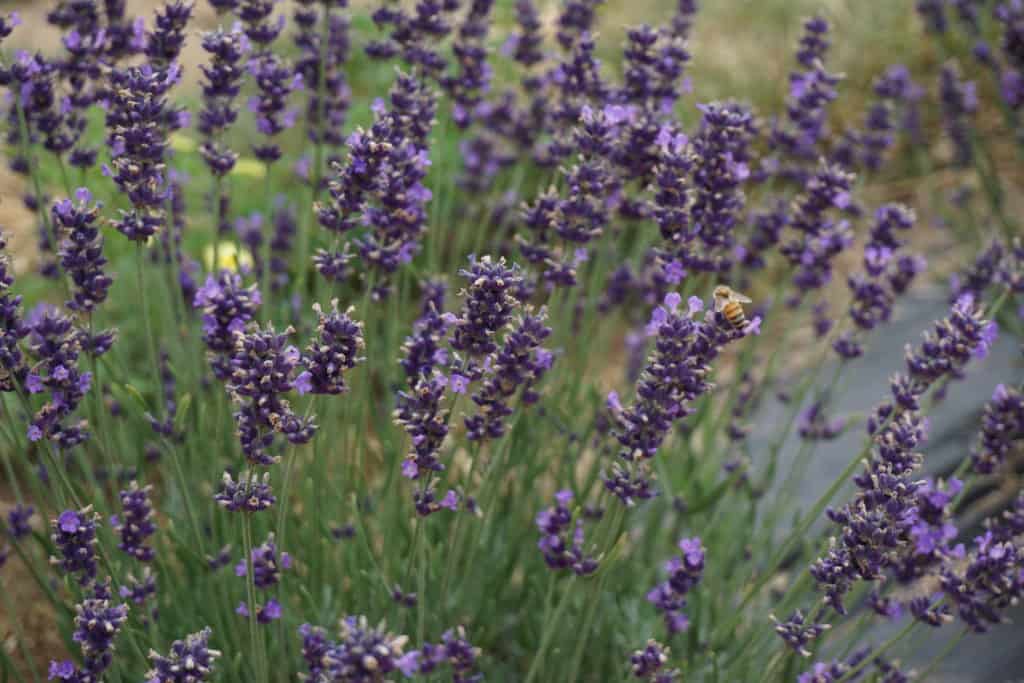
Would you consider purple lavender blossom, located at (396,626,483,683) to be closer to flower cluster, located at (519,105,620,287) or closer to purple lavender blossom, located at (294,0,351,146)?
flower cluster, located at (519,105,620,287)

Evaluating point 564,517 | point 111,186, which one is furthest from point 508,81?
point 564,517

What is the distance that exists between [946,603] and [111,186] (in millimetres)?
3194

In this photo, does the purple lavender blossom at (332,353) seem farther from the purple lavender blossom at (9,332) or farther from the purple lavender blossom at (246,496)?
the purple lavender blossom at (9,332)

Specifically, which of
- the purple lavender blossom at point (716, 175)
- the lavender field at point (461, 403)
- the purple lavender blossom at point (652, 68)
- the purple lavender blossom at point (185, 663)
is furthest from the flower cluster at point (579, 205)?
the purple lavender blossom at point (185, 663)

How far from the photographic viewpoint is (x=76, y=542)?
207 centimetres

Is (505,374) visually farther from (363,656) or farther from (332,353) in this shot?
(363,656)

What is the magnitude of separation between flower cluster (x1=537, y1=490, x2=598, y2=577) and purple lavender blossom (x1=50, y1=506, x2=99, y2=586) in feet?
3.14

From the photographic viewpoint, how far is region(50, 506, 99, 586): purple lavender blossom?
2.04 meters

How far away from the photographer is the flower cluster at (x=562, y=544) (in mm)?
2328

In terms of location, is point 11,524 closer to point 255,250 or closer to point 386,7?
point 255,250

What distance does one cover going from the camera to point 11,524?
268cm

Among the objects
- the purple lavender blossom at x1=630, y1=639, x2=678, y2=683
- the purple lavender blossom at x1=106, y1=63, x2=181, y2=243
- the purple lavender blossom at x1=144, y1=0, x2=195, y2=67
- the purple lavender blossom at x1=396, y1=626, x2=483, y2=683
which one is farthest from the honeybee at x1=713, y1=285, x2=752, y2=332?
the purple lavender blossom at x1=144, y1=0, x2=195, y2=67

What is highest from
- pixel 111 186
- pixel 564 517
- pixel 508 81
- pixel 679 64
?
pixel 508 81

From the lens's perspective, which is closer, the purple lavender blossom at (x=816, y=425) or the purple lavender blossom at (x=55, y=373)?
the purple lavender blossom at (x=55, y=373)
